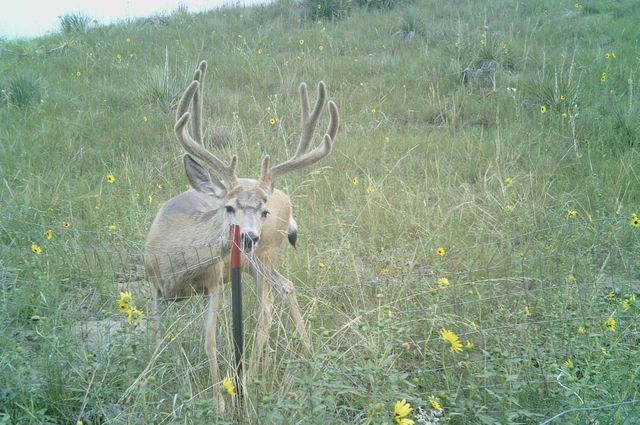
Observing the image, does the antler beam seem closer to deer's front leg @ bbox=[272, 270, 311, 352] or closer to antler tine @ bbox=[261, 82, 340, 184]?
antler tine @ bbox=[261, 82, 340, 184]

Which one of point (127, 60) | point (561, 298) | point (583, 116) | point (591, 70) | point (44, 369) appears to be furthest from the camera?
point (127, 60)

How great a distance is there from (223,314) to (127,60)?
305 inches

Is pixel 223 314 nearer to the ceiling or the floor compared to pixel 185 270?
nearer to the floor

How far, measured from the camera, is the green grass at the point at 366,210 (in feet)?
9.86

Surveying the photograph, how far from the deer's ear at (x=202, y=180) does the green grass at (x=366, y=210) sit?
66 centimetres

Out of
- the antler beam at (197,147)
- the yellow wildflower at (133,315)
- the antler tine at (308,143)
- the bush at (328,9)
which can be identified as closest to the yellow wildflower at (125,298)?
the yellow wildflower at (133,315)

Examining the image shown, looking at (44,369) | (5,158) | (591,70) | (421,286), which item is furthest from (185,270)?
(591,70)

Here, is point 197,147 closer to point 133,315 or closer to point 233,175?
point 233,175

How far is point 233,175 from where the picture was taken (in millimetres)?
3969

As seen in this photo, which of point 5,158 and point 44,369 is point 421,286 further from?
point 5,158

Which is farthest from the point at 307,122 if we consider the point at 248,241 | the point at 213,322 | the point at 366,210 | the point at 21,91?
the point at 21,91

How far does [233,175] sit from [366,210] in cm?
210

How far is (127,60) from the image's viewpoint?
10.8m

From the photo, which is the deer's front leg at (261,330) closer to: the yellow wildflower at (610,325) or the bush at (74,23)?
the yellow wildflower at (610,325)
